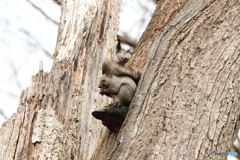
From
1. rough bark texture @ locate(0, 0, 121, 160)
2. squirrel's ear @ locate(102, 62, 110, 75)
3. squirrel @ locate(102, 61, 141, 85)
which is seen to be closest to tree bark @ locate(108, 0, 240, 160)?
squirrel @ locate(102, 61, 141, 85)

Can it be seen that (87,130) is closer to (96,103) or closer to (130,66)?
(96,103)

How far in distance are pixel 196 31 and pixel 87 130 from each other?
2162mm

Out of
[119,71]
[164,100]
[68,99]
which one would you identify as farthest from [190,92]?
[68,99]

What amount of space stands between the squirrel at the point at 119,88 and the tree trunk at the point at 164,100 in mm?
398

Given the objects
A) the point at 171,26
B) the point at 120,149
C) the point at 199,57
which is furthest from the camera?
the point at 171,26

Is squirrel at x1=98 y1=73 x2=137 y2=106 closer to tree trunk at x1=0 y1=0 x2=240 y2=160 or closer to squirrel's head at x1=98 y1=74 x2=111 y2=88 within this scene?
squirrel's head at x1=98 y1=74 x2=111 y2=88

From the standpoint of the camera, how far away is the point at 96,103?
413 centimetres

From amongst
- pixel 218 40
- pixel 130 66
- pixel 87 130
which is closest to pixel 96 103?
pixel 87 130

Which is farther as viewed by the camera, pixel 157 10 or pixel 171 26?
pixel 157 10

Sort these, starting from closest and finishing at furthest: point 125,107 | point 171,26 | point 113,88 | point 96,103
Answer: point 171,26 → point 125,107 → point 113,88 → point 96,103

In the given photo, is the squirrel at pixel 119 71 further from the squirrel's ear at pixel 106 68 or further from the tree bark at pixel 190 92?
the tree bark at pixel 190 92

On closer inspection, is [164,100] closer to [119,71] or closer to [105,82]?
[119,71]

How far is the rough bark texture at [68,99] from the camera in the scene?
2.95 meters

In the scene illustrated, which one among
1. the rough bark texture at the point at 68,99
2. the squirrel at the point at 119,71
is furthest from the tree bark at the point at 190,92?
the rough bark texture at the point at 68,99
